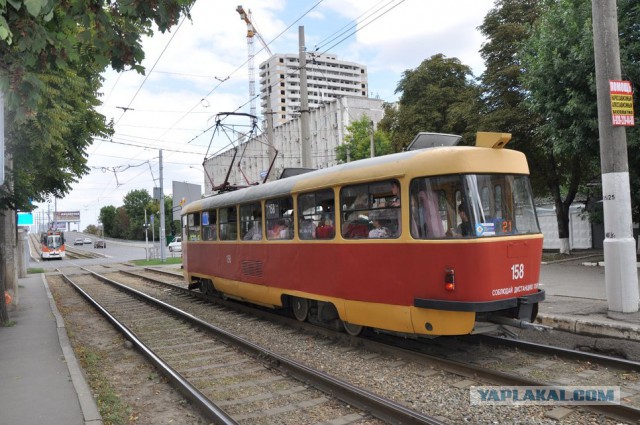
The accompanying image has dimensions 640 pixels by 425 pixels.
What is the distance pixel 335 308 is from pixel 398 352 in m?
1.60

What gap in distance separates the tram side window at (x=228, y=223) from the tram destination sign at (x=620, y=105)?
25.2ft

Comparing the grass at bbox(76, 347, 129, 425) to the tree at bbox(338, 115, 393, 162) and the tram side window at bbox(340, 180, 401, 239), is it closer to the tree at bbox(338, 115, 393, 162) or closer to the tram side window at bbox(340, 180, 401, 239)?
the tram side window at bbox(340, 180, 401, 239)

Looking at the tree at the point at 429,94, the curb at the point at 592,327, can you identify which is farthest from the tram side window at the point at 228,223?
the tree at the point at 429,94

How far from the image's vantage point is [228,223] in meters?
11.7

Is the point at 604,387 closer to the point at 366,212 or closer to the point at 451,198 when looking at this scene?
the point at 451,198

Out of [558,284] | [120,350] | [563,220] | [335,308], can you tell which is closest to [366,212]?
[335,308]

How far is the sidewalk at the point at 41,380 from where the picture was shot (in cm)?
501

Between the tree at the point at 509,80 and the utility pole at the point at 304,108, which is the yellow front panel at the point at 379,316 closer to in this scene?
the utility pole at the point at 304,108

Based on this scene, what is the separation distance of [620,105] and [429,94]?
20.6 meters

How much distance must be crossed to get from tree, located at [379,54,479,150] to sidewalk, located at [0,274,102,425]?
2207 centimetres

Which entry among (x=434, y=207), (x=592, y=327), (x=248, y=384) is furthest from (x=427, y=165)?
(x=592, y=327)

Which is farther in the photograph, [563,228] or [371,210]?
[563,228]

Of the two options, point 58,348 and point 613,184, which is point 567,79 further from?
point 58,348

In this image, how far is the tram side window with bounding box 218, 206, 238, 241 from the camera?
11.2 m
